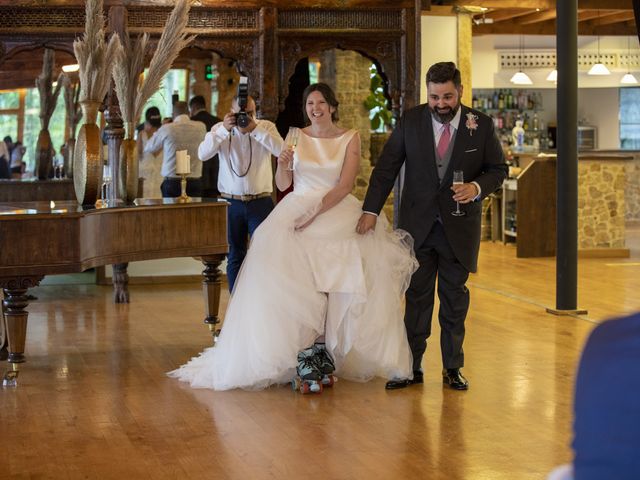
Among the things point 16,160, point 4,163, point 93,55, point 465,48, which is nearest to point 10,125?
point 16,160

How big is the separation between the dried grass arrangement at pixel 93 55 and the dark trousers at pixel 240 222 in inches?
50.9

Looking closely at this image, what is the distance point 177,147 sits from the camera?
918cm

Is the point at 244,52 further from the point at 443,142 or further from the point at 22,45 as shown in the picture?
the point at 443,142

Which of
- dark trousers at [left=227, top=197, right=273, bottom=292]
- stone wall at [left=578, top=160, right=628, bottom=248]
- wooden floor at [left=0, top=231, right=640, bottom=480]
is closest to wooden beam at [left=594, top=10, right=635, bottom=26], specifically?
stone wall at [left=578, top=160, right=628, bottom=248]

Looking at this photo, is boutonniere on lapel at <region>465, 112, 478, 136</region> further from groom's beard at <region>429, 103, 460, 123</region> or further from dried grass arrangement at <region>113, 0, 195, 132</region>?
dried grass arrangement at <region>113, 0, 195, 132</region>

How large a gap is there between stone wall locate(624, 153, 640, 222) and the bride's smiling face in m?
12.7

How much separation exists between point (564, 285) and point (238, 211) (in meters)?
2.56

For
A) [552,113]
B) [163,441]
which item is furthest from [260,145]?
[552,113]

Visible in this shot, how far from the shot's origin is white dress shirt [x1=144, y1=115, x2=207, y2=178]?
912cm

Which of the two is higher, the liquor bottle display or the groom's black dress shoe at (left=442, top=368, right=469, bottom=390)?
the liquor bottle display

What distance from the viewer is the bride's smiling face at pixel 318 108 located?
5395mm

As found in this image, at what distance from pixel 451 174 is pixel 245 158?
6.73ft

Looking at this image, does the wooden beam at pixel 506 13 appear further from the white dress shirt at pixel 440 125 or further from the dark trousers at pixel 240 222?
the white dress shirt at pixel 440 125

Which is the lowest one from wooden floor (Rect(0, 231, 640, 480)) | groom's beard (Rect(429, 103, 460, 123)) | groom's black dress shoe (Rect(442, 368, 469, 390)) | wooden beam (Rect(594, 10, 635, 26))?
wooden floor (Rect(0, 231, 640, 480))
